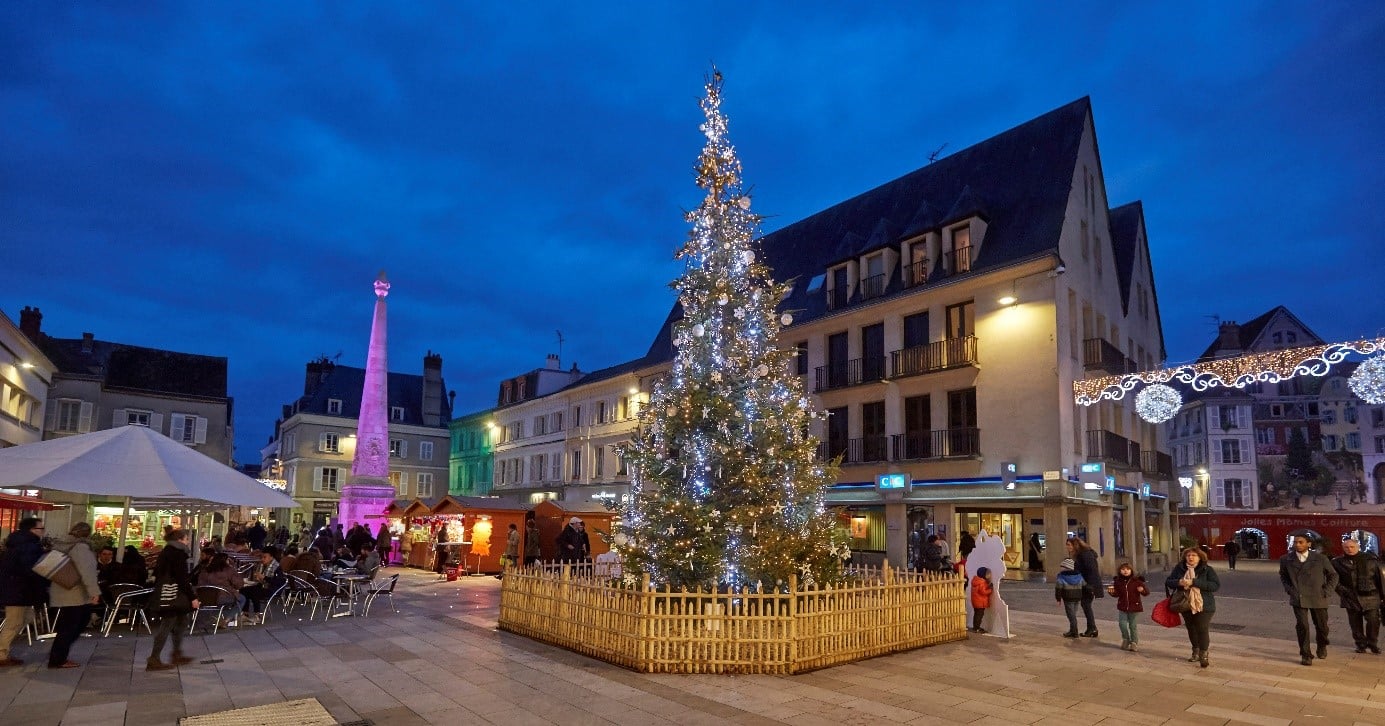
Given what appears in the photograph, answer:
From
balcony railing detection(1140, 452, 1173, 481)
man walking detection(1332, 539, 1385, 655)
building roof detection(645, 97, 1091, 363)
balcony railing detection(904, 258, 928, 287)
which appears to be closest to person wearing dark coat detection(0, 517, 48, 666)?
man walking detection(1332, 539, 1385, 655)

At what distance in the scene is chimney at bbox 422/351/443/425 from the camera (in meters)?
58.6

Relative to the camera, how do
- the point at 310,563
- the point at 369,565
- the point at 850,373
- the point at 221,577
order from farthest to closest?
the point at 850,373 → the point at 369,565 → the point at 310,563 → the point at 221,577

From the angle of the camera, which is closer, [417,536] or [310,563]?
[310,563]

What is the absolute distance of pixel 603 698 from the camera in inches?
330

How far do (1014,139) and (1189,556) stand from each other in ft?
71.7

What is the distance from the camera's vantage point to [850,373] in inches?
1156

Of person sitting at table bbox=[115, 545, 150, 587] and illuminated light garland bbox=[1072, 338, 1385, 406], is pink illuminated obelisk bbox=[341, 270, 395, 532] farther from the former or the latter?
illuminated light garland bbox=[1072, 338, 1385, 406]

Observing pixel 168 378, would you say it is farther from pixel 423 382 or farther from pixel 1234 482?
pixel 1234 482

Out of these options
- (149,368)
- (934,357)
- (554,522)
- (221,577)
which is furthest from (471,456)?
(221,577)

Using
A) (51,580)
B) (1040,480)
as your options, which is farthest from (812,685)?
(1040,480)

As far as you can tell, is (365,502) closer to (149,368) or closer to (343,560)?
(343,560)

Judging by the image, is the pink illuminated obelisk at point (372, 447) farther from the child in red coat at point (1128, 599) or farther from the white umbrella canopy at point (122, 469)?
the child in red coat at point (1128, 599)

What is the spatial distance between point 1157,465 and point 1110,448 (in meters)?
6.92

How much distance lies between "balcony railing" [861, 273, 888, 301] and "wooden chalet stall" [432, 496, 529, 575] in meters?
14.3
